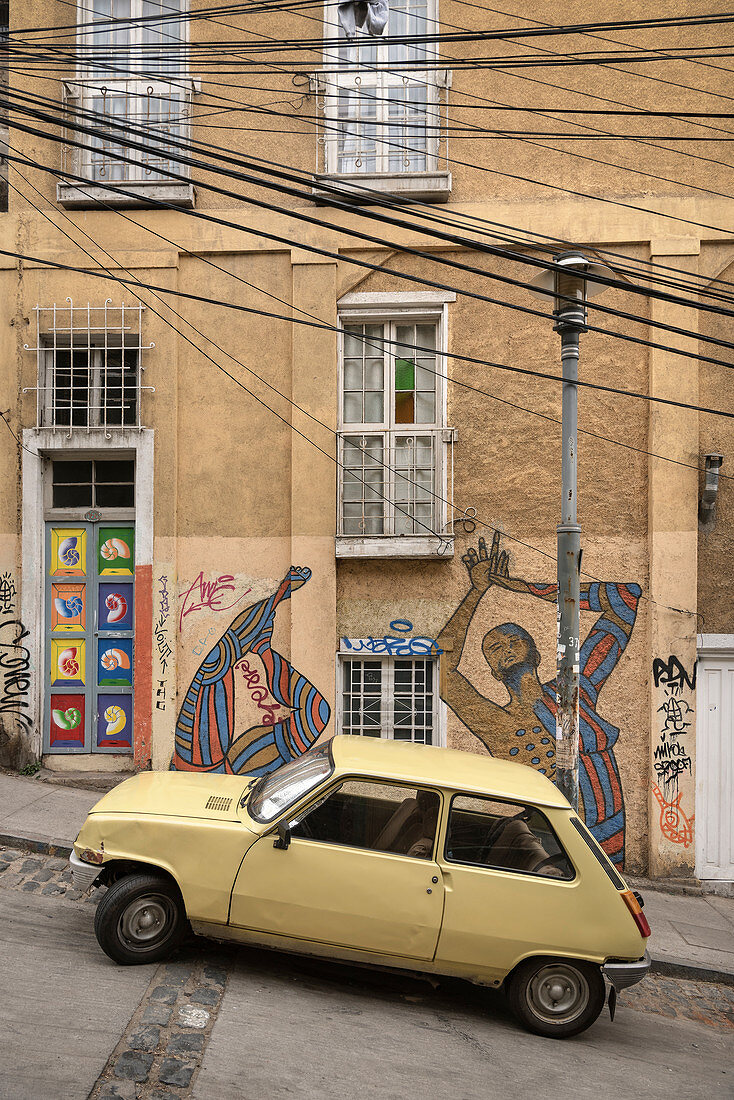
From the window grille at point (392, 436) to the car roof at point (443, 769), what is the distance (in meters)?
3.35

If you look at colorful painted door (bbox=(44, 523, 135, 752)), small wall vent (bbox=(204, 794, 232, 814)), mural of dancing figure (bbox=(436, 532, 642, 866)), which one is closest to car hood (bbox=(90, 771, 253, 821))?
small wall vent (bbox=(204, 794, 232, 814))

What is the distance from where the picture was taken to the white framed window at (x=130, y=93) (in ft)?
28.9

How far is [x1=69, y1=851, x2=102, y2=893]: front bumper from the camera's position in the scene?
517 cm

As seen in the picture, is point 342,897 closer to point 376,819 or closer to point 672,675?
point 376,819

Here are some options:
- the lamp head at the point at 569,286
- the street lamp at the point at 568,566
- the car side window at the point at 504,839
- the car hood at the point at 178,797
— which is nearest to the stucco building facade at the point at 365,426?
the street lamp at the point at 568,566

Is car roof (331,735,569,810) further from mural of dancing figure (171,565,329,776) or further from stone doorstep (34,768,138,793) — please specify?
stone doorstep (34,768,138,793)

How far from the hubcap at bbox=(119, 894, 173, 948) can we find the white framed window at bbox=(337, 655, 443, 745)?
12.2 ft

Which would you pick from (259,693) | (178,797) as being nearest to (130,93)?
(259,693)

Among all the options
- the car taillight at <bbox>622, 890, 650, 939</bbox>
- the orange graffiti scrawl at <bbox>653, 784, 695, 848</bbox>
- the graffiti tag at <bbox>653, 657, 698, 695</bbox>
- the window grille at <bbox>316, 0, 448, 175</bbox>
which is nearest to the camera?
the car taillight at <bbox>622, 890, 650, 939</bbox>

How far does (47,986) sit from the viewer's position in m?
4.82

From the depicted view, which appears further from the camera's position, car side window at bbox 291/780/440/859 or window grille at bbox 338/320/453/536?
window grille at bbox 338/320/453/536

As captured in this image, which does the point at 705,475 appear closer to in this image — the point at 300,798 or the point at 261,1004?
the point at 300,798

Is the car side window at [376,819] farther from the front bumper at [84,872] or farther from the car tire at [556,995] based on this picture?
the front bumper at [84,872]

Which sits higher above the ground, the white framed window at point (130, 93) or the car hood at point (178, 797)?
the white framed window at point (130, 93)
